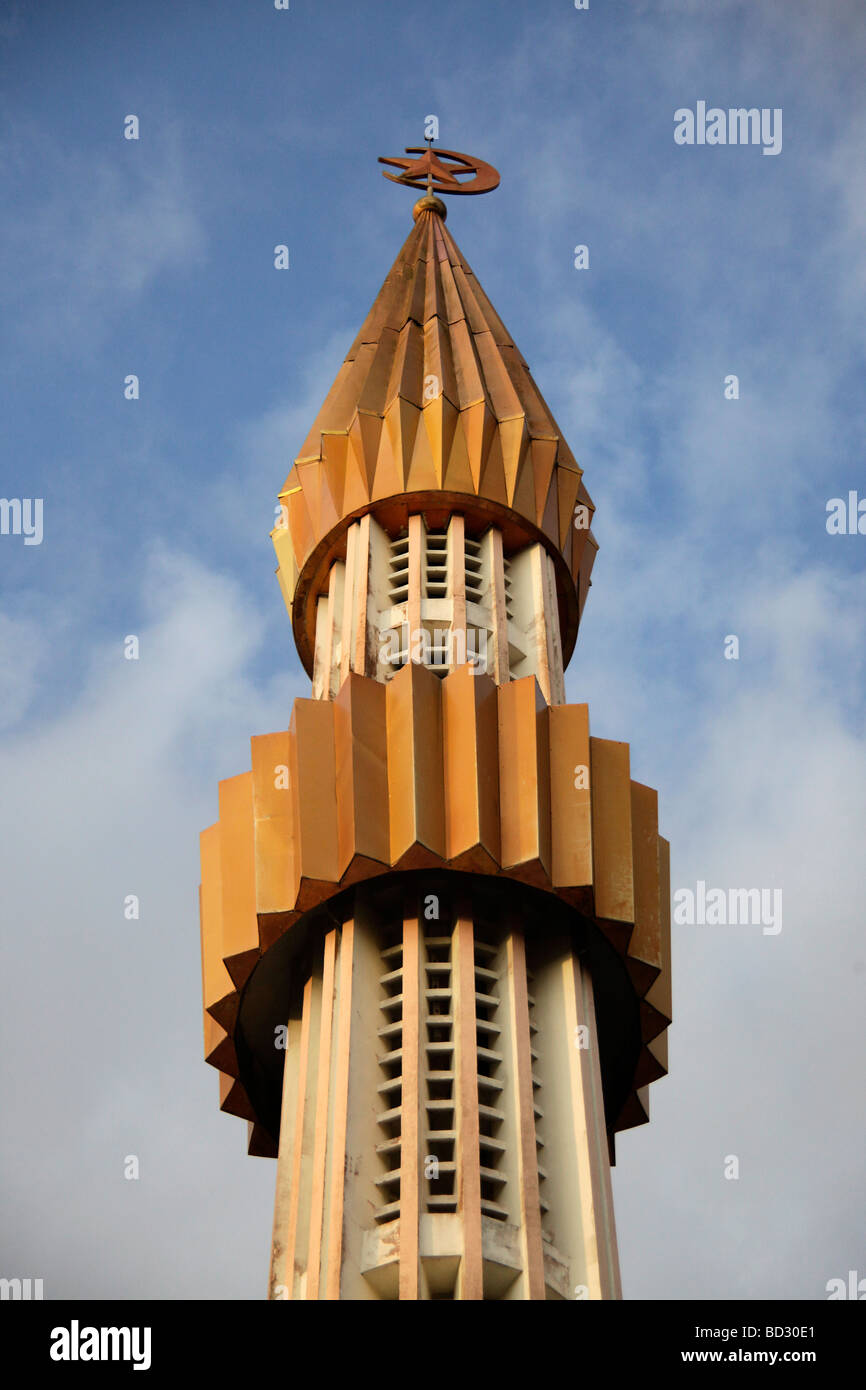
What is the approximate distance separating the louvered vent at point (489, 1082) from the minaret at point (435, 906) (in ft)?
0.19

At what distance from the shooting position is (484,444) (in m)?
52.8

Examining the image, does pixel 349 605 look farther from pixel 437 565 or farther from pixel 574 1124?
pixel 574 1124

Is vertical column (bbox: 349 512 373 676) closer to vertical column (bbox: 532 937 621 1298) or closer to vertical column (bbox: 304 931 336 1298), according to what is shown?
vertical column (bbox: 304 931 336 1298)

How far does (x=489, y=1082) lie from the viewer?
42.0 m

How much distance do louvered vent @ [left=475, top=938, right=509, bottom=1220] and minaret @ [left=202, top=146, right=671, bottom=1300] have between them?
6cm

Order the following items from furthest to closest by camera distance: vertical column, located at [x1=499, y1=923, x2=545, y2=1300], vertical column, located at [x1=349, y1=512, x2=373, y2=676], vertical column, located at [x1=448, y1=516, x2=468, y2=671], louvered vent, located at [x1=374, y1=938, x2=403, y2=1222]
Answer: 1. vertical column, located at [x1=448, y1=516, x2=468, y2=671]
2. vertical column, located at [x1=349, y1=512, x2=373, y2=676]
3. louvered vent, located at [x1=374, y1=938, x2=403, y2=1222]
4. vertical column, located at [x1=499, y1=923, x2=545, y2=1300]

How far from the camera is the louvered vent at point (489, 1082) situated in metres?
40.8

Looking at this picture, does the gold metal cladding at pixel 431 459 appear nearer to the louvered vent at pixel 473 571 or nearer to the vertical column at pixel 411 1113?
the louvered vent at pixel 473 571

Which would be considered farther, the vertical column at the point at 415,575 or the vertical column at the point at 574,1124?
the vertical column at the point at 415,575

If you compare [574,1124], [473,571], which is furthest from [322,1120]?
[473,571]

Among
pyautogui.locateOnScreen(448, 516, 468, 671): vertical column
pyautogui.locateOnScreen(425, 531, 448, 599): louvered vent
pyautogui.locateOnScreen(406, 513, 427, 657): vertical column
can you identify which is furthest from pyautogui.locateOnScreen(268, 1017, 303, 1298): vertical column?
pyautogui.locateOnScreen(425, 531, 448, 599): louvered vent

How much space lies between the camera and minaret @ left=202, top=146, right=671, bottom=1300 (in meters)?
40.7

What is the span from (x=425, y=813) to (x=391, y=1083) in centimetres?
524

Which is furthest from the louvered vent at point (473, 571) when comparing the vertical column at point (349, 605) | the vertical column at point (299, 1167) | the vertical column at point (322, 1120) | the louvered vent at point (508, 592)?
the vertical column at point (299, 1167)
